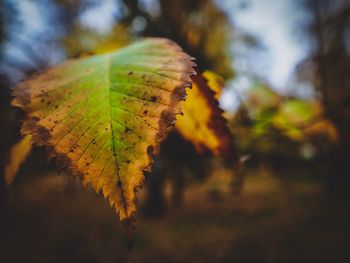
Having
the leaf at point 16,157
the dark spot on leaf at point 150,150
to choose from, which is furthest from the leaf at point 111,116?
the leaf at point 16,157

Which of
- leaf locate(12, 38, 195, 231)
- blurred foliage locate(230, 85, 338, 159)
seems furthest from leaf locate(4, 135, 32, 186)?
blurred foliage locate(230, 85, 338, 159)

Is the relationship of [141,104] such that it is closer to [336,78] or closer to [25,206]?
[336,78]

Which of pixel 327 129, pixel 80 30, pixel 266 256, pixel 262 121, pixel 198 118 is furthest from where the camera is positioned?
pixel 80 30

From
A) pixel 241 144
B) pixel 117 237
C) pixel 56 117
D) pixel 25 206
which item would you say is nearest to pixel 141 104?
pixel 56 117

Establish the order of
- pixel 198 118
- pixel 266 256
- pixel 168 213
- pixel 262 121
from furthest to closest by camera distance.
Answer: pixel 168 213 < pixel 266 256 < pixel 262 121 < pixel 198 118

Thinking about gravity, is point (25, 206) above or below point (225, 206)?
below

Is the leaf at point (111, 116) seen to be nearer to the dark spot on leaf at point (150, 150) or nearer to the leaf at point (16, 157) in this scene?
the dark spot on leaf at point (150, 150)

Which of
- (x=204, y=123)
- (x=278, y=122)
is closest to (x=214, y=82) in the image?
(x=204, y=123)
